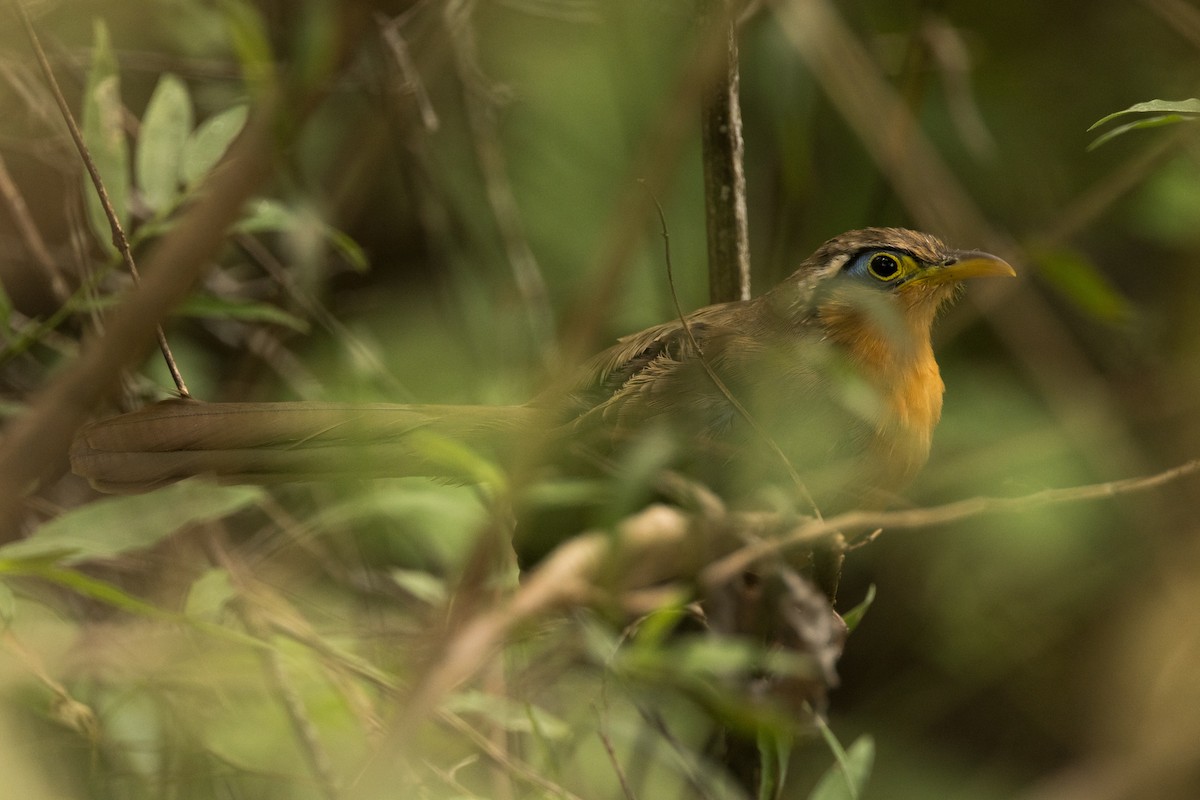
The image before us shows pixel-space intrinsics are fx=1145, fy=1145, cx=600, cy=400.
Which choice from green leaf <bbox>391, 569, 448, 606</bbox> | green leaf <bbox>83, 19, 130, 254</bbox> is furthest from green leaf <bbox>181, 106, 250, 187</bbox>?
green leaf <bbox>391, 569, 448, 606</bbox>

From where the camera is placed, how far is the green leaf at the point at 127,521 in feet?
5.85

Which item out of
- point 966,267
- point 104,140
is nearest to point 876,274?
point 966,267

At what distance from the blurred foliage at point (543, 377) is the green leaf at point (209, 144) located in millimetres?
12

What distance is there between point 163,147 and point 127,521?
0.96m

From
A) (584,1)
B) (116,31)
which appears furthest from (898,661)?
(116,31)

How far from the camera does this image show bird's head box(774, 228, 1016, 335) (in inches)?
105

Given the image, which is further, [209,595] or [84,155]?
[209,595]

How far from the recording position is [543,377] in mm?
2582

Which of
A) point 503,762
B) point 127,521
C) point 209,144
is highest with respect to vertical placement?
point 209,144

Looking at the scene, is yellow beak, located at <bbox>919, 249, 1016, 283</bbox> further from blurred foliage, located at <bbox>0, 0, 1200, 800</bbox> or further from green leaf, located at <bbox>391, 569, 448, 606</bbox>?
green leaf, located at <bbox>391, 569, 448, 606</bbox>

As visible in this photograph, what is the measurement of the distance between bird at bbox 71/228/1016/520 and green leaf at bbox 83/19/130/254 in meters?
0.53

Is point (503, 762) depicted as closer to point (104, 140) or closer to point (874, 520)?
point (874, 520)

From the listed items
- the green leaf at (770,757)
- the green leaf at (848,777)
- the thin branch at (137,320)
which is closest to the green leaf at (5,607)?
the thin branch at (137,320)

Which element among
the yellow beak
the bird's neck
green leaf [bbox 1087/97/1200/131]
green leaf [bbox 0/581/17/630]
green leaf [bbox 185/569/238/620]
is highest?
green leaf [bbox 1087/97/1200/131]
